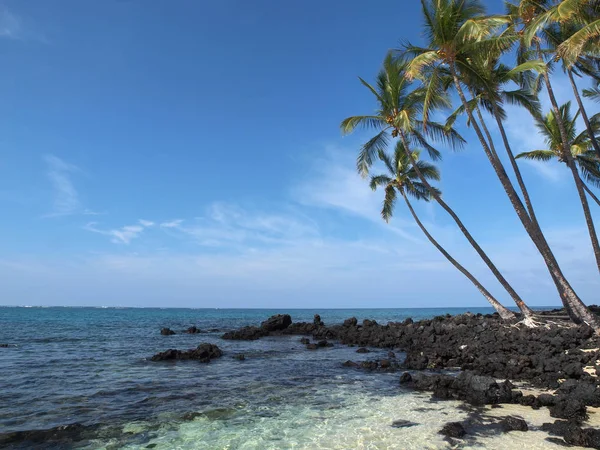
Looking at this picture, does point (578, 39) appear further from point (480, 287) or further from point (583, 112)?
point (480, 287)

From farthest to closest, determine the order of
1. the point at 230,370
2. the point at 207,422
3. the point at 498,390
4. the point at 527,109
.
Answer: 1. the point at 527,109
2. the point at 230,370
3. the point at 498,390
4. the point at 207,422

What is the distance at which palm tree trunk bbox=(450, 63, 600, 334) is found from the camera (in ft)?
55.4

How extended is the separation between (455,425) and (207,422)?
5.66 metres

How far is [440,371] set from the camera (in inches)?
587

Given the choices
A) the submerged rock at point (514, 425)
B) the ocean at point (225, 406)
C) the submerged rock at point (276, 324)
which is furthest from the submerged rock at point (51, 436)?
the submerged rock at point (276, 324)

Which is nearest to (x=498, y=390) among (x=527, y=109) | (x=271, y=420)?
(x=271, y=420)

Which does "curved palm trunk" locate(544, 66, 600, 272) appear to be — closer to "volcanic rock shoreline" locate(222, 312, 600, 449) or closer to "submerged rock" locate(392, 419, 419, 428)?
"volcanic rock shoreline" locate(222, 312, 600, 449)

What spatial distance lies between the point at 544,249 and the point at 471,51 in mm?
9625

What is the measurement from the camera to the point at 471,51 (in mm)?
17438

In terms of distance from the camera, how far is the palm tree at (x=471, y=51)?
54.2ft

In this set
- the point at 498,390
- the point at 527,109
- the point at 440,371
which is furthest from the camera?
the point at 527,109

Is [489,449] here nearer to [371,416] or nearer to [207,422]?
[371,416]

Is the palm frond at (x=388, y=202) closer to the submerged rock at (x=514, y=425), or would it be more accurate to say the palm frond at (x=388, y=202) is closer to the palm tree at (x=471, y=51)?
the palm tree at (x=471, y=51)

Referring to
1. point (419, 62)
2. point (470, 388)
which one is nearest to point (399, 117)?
point (419, 62)
